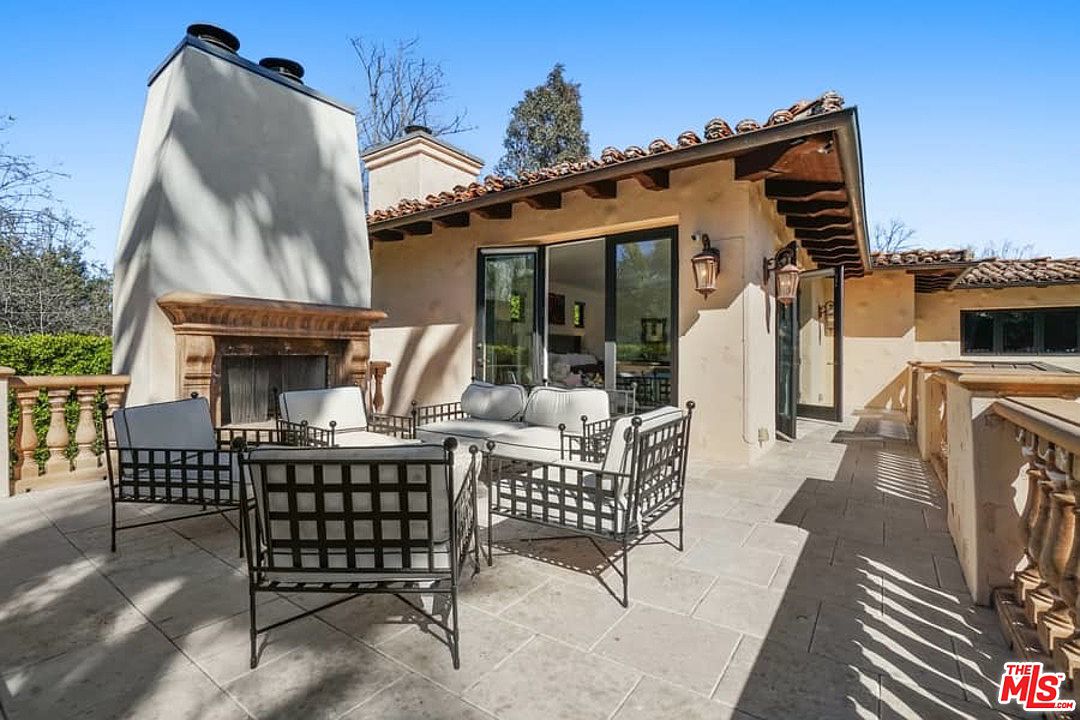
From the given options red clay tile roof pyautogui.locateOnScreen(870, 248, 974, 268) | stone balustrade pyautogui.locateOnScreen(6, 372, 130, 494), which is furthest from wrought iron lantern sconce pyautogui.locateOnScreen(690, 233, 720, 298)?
stone balustrade pyautogui.locateOnScreen(6, 372, 130, 494)

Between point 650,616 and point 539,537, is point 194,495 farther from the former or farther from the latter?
point 650,616

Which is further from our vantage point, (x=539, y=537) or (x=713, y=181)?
(x=713, y=181)

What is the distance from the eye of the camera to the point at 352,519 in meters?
1.76

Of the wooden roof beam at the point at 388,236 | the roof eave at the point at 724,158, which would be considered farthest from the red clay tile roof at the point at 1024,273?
the wooden roof beam at the point at 388,236

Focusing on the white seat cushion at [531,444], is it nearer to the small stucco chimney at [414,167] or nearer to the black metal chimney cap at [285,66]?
the black metal chimney cap at [285,66]

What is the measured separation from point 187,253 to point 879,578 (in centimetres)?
557

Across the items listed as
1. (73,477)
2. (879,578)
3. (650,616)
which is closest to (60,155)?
(73,477)

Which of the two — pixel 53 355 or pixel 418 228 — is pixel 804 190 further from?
pixel 53 355

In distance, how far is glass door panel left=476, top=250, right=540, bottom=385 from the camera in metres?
6.32

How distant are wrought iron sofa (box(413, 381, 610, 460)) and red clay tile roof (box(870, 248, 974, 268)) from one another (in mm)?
6638

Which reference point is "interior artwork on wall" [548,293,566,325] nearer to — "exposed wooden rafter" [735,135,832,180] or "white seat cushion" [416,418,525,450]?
"white seat cushion" [416,418,525,450]

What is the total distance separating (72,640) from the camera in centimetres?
191

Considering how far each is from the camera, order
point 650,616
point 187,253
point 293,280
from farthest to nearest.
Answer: point 293,280 < point 187,253 < point 650,616

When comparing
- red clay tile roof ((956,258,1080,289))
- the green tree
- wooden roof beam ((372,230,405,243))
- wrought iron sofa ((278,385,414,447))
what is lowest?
wrought iron sofa ((278,385,414,447))
